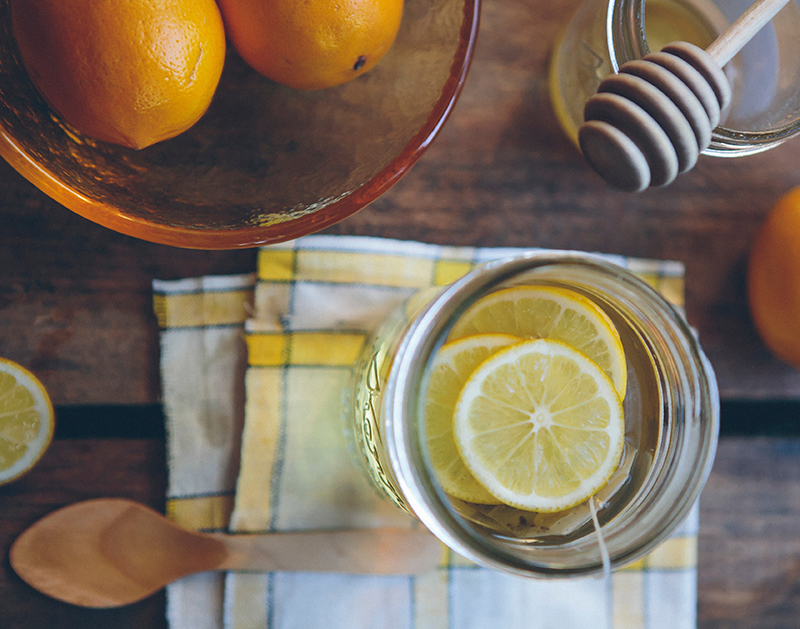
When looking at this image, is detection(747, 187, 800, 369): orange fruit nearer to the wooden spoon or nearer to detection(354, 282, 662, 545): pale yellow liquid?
detection(354, 282, 662, 545): pale yellow liquid

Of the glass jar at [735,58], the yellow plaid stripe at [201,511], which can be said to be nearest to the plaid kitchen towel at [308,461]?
the yellow plaid stripe at [201,511]

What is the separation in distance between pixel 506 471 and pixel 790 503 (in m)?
0.40

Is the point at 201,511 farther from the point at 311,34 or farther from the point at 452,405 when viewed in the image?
the point at 311,34

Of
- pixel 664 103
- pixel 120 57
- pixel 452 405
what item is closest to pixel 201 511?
pixel 452 405

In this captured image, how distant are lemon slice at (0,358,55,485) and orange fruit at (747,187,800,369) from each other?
0.66 meters

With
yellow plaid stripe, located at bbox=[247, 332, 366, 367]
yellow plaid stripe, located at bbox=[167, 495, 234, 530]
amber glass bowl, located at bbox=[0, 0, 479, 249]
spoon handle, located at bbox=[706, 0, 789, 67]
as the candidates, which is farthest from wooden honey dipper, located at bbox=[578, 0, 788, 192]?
yellow plaid stripe, located at bbox=[167, 495, 234, 530]

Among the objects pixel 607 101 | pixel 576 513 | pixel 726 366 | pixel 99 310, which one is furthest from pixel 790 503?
pixel 99 310

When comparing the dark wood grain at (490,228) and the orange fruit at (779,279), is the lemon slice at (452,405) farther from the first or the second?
the orange fruit at (779,279)

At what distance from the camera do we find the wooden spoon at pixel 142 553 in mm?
513

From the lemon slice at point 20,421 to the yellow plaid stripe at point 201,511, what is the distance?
0.13 metres

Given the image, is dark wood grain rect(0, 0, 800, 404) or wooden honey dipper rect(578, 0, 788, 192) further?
dark wood grain rect(0, 0, 800, 404)

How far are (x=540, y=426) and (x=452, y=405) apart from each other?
0.20 ft

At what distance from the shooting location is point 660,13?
19.5 inches

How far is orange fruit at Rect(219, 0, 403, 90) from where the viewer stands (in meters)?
0.37
